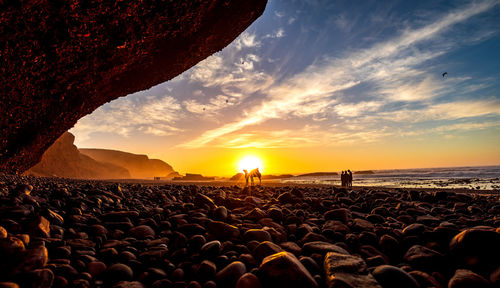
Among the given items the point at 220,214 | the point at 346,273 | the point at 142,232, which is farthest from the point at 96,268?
the point at 346,273

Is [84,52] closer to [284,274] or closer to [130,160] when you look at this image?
[284,274]

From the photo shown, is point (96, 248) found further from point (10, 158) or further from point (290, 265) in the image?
point (10, 158)

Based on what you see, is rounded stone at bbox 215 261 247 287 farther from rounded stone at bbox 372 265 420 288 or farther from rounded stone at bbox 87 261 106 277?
rounded stone at bbox 372 265 420 288

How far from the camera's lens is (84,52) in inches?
308

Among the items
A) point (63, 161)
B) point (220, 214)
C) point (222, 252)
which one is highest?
point (63, 161)

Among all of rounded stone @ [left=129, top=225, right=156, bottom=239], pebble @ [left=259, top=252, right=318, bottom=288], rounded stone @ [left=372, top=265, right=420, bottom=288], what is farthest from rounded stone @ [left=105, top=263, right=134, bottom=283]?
rounded stone @ [left=372, top=265, right=420, bottom=288]

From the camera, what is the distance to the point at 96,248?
252 centimetres

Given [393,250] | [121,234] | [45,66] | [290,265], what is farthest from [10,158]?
[393,250]

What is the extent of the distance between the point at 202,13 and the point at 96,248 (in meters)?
9.26

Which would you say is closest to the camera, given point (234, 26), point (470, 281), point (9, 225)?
point (470, 281)

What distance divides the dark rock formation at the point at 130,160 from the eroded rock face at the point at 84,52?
116m

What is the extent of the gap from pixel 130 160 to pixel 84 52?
13117 cm

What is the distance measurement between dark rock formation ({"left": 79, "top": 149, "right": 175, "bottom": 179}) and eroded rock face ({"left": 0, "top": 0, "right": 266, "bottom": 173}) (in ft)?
381

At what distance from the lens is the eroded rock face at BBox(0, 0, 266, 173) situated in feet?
21.6
